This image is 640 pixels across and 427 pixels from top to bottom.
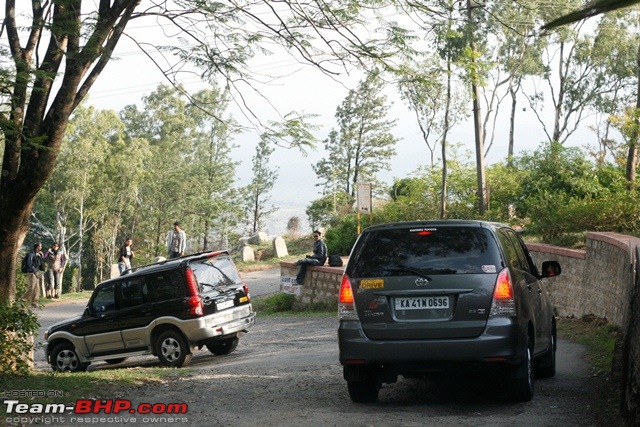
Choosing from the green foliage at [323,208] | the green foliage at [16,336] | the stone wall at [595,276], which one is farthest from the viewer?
the green foliage at [323,208]

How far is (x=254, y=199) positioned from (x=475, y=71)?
183 ft

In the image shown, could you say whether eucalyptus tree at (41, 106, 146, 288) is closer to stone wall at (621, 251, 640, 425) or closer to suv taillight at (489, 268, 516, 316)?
suv taillight at (489, 268, 516, 316)

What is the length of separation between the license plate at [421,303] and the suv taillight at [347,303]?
42 cm

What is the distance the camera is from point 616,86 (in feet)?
235

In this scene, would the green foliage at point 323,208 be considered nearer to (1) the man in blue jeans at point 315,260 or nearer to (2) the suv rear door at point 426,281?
(1) the man in blue jeans at point 315,260

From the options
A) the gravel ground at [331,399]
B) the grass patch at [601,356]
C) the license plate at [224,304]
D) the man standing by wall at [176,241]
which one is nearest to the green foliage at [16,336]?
the gravel ground at [331,399]

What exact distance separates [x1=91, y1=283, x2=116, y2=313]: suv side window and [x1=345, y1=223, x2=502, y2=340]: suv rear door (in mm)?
8188

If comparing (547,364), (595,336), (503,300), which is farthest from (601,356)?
(503,300)

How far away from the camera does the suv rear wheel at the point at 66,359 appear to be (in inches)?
651

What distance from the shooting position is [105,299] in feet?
53.9

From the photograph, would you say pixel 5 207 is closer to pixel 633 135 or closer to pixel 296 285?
pixel 296 285

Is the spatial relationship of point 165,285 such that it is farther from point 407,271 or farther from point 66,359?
point 407,271

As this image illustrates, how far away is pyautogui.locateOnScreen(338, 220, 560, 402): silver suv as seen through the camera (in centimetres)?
859

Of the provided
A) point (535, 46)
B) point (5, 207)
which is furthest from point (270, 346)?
point (535, 46)
